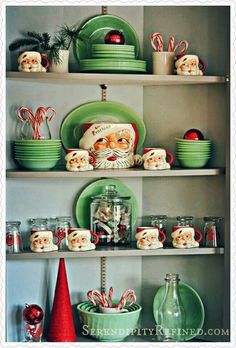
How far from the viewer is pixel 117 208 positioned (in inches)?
116

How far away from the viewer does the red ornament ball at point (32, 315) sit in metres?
2.80

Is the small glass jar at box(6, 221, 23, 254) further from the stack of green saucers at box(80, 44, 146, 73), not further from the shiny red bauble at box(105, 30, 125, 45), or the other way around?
the shiny red bauble at box(105, 30, 125, 45)

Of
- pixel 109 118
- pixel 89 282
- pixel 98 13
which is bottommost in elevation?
pixel 89 282

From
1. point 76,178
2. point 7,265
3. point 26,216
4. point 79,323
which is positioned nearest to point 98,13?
point 76,178

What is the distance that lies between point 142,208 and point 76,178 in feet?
1.01

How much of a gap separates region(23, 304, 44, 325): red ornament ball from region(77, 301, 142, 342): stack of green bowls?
19cm

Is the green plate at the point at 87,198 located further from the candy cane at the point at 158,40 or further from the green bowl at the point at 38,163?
the candy cane at the point at 158,40

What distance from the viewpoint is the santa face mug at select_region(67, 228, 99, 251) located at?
2.80m

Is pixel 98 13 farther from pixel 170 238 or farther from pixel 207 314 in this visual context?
pixel 207 314

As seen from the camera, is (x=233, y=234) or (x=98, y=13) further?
(x=98, y=13)

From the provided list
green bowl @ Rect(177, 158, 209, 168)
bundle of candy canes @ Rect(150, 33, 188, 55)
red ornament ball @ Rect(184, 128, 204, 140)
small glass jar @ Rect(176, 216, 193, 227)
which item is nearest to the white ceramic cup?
bundle of candy canes @ Rect(150, 33, 188, 55)

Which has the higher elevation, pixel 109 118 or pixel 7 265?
pixel 109 118

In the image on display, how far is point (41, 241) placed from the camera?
9.12 feet

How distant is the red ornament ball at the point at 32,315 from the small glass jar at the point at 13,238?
0.76 ft
